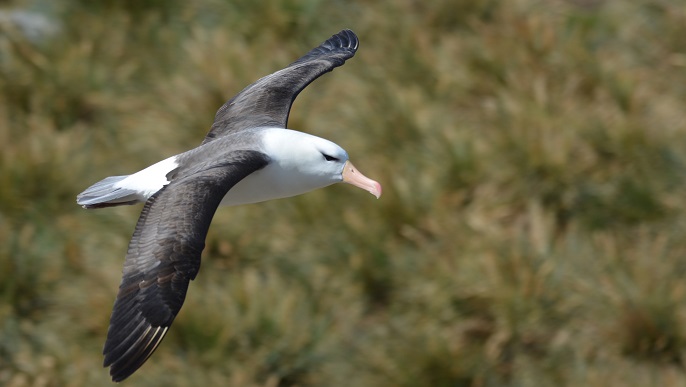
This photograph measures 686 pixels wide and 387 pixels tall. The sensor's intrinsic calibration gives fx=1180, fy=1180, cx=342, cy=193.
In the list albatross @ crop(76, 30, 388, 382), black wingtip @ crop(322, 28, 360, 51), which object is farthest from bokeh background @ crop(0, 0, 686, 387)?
albatross @ crop(76, 30, 388, 382)

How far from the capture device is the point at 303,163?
6969 millimetres

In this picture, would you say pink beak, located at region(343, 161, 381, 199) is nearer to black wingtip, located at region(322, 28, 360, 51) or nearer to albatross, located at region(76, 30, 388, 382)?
albatross, located at region(76, 30, 388, 382)

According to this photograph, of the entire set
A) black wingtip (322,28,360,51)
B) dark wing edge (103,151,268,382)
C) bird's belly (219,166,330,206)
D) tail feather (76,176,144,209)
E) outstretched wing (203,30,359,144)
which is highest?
black wingtip (322,28,360,51)

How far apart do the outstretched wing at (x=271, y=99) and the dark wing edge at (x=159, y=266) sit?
145cm

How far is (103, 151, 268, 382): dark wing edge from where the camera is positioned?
5766 mm

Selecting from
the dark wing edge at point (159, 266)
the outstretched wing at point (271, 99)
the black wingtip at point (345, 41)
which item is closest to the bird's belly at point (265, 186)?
the dark wing edge at point (159, 266)

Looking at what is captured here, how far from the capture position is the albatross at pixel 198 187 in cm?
588

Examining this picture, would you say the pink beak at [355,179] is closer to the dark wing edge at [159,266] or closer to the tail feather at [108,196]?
the dark wing edge at [159,266]

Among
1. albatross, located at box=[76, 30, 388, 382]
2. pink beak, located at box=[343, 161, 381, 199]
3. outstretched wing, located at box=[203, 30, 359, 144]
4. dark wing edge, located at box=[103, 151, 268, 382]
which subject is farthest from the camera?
outstretched wing, located at box=[203, 30, 359, 144]

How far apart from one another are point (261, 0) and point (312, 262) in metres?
3.41

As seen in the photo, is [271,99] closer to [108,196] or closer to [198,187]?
[108,196]

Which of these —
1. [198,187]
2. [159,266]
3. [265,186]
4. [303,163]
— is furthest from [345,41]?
[159,266]

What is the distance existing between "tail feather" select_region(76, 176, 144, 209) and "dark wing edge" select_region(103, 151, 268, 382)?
0.63 metres

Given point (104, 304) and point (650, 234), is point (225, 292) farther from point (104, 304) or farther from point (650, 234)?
point (650, 234)
